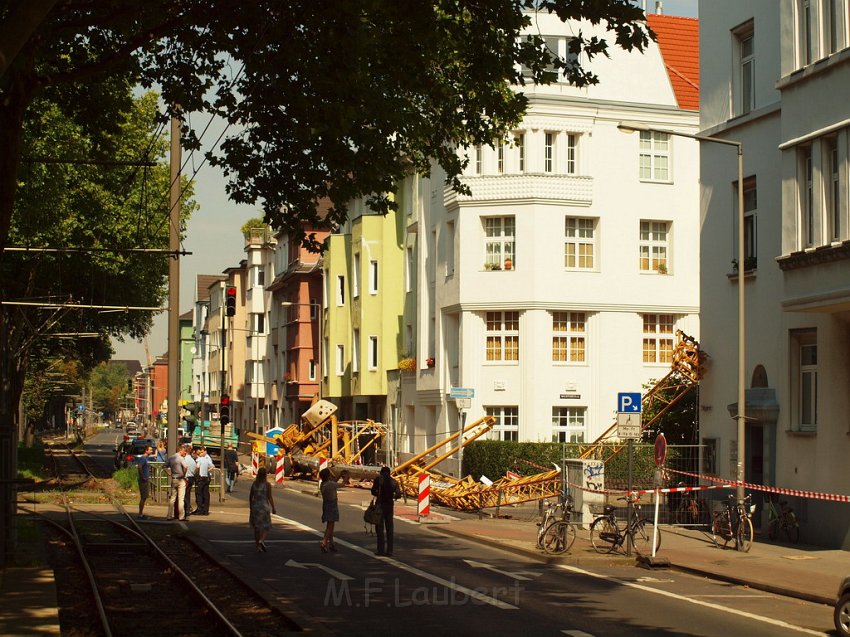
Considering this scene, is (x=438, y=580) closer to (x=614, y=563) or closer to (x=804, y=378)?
(x=614, y=563)

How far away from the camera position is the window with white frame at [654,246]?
46.0 m

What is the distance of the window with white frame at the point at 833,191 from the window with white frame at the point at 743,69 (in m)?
4.60

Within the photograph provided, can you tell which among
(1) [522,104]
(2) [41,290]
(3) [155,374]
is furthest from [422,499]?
(3) [155,374]

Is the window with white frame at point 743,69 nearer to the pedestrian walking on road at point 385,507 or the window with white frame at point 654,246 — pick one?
the pedestrian walking on road at point 385,507

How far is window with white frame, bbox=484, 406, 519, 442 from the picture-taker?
44156 millimetres

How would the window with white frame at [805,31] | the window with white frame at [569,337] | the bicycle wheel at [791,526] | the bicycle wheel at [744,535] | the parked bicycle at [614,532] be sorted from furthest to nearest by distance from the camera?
the window with white frame at [569,337] < the bicycle wheel at [791,526] < the window with white frame at [805,31] < the bicycle wheel at [744,535] < the parked bicycle at [614,532]

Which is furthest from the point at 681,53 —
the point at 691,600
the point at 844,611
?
the point at 844,611

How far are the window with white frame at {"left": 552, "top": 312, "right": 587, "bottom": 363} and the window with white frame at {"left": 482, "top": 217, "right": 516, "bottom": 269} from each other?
8.75 feet

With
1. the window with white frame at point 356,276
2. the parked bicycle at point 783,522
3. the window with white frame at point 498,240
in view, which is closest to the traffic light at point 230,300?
the window with white frame at point 498,240

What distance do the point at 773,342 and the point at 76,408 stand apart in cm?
16213

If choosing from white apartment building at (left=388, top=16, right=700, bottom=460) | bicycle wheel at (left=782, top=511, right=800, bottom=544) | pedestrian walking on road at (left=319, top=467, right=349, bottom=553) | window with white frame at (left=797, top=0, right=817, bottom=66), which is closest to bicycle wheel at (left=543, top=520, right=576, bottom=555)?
pedestrian walking on road at (left=319, top=467, right=349, bottom=553)

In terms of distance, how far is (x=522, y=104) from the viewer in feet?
60.8

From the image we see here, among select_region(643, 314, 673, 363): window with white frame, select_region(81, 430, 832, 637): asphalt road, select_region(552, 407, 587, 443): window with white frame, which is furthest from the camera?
select_region(643, 314, 673, 363): window with white frame

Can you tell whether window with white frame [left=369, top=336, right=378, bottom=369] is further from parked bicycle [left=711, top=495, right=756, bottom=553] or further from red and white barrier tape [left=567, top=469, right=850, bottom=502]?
parked bicycle [left=711, top=495, right=756, bottom=553]
